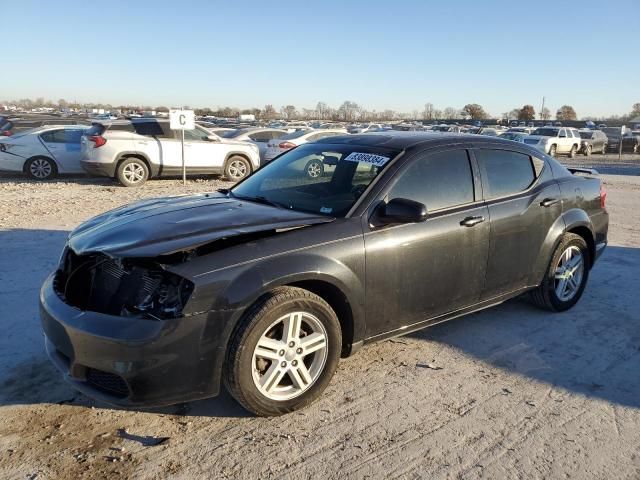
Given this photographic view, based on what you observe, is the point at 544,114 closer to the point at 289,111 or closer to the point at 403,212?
the point at 289,111

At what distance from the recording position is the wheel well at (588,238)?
5.19m

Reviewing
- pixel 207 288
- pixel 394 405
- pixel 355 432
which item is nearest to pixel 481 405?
pixel 394 405

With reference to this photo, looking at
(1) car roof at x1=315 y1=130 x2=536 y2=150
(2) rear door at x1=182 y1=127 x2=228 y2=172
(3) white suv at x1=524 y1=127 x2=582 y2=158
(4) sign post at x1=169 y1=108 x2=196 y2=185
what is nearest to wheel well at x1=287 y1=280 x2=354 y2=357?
(1) car roof at x1=315 y1=130 x2=536 y2=150

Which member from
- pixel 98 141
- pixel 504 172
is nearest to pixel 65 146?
pixel 98 141

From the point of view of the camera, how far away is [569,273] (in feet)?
16.8

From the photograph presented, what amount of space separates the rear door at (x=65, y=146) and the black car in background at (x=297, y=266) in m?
11.4

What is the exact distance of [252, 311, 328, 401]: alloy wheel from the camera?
3.17 meters

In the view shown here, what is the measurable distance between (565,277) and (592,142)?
3265 centimetres

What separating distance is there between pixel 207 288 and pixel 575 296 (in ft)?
12.8

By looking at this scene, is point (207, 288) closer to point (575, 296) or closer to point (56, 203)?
point (575, 296)

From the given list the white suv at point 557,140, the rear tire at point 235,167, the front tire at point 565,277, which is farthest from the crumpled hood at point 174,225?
the white suv at point 557,140

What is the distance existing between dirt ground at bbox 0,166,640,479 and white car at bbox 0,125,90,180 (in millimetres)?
10527

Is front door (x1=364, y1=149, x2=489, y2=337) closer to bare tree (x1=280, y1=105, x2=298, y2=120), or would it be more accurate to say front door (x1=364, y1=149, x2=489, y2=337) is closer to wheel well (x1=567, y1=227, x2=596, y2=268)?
wheel well (x1=567, y1=227, x2=596, y2=268)

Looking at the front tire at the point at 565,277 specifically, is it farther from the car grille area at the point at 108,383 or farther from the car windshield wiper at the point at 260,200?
the car grille area at the point at 108,383
